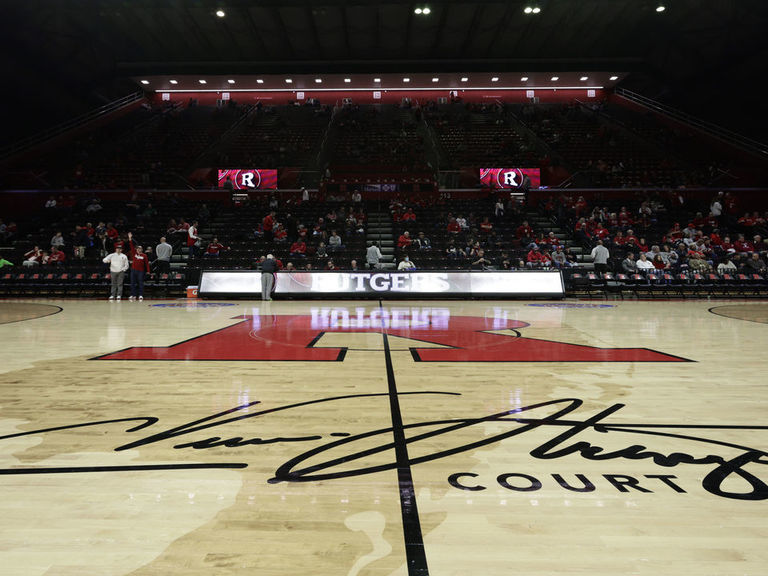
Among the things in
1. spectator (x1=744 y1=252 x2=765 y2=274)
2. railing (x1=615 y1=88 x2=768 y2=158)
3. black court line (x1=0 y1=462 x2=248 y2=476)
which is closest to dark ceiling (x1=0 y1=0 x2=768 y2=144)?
railing (x1=615 y1=88 x2=768 y2=158)

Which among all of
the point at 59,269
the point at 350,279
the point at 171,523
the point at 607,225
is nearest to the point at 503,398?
the point at 171,523

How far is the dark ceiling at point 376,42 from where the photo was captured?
2255cm

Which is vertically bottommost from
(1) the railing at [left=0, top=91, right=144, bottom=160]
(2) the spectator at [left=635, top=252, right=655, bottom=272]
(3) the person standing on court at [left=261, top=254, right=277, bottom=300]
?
(3) the person standing on court at [left=261, top=254, right=277, bottom=300]

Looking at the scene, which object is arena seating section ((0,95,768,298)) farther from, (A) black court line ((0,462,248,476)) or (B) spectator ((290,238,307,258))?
(A) black court line ((0,462,248,476))

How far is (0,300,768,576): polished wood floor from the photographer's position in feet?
5.39

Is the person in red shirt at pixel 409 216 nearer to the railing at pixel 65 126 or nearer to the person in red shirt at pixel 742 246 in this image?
the person in red shirt at pixel 742 246

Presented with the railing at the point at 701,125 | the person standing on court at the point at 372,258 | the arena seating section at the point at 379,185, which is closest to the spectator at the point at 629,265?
the arena seating section at the point at 379,185

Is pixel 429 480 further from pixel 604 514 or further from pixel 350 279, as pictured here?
pixel 350 279

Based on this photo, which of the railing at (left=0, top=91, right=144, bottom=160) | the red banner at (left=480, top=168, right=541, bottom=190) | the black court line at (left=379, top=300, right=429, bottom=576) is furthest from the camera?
the red banner at (left=480, top=168, right=541, bottom=190)

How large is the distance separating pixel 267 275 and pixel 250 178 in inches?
504

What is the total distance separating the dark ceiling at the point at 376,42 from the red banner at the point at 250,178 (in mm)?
7825

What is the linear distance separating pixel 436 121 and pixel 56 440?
29.6m

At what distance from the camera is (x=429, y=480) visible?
2178 millimetres
